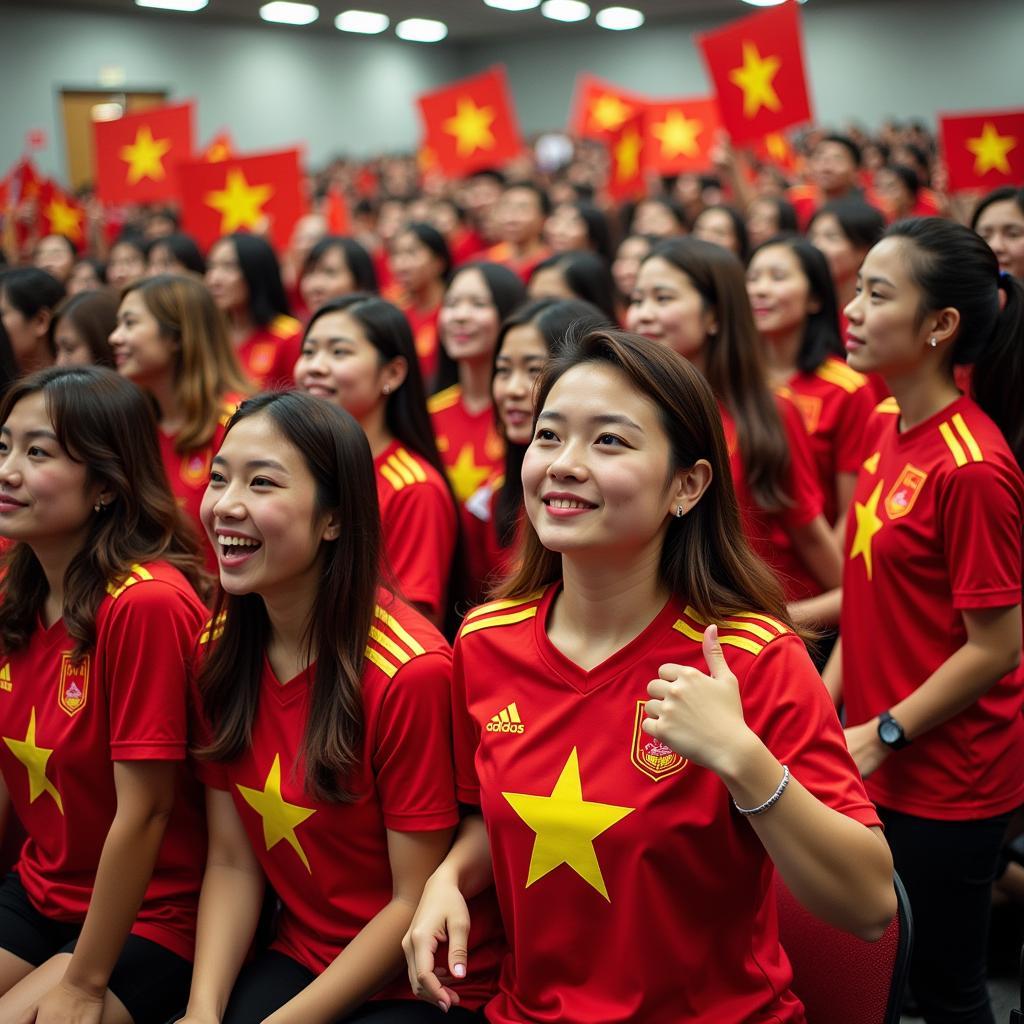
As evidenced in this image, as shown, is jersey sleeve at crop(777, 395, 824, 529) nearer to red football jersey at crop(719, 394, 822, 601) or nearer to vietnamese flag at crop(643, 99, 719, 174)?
red football jersey at crop(719, 394, 822, 601)

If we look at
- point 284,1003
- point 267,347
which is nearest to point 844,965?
point 284,1003

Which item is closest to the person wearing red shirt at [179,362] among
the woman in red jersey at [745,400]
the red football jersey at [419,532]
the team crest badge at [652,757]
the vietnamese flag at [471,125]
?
the red football jersey at [419,532]

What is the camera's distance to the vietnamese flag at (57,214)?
809 cm

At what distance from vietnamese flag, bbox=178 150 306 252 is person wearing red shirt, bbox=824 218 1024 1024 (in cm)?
469

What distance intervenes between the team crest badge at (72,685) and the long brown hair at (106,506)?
0.05 m

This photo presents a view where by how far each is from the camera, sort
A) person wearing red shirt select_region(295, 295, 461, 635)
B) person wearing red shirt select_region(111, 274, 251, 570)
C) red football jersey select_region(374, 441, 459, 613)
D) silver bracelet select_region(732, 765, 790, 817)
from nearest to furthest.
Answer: silver bracelet select_region(732, 765, 790, 817)
red football jersey select_region(374, 441, 459, 613)
person wearing red shirt select_region(295, 295, 461, 635)
person wearing red shirt select_region(111, 274, 251, 570)

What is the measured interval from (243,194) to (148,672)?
16.6 ft

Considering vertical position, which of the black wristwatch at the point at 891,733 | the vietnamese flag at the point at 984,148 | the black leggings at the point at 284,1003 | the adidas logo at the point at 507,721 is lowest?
the black leggings at the point at 284,1003

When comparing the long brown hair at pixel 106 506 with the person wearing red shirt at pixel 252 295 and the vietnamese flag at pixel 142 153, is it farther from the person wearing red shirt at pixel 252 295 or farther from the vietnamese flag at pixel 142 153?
the vietnamese flag at pixel 142 153

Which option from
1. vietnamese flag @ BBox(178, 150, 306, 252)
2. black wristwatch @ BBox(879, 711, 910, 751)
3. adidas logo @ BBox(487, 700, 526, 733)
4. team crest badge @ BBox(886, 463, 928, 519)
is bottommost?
black wristwatch @ BBox(879, 711, 910, 751)

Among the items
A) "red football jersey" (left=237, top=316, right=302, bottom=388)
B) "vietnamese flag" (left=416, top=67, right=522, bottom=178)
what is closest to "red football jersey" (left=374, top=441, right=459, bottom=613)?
"red football jersey" (left=237, top=316, right=302, bottom=388)

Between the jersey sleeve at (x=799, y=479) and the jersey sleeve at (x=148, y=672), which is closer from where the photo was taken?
the jersey sleeve at (x=148, y=672)

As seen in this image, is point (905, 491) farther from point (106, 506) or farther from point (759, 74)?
point (759, 74)

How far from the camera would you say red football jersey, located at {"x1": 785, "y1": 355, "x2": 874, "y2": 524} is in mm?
3629
